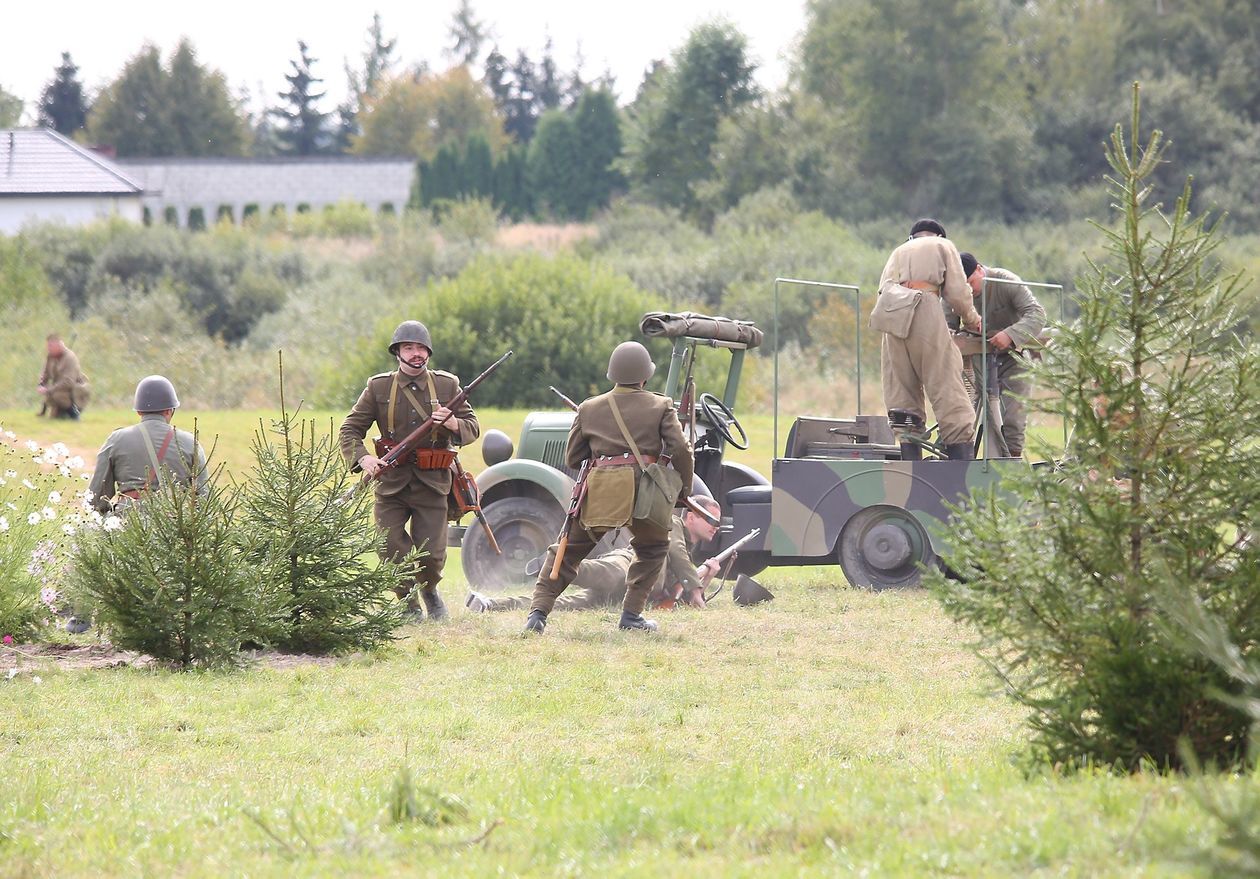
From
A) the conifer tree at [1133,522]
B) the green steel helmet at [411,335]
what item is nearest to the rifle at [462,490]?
the green steel helmet at [411,335]

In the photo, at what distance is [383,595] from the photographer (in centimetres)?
1073

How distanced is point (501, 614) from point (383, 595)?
71.3 inches

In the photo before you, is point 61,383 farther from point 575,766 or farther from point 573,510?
point 575,766

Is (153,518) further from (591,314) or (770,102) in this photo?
(770,102)

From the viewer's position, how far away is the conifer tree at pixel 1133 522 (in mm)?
5828

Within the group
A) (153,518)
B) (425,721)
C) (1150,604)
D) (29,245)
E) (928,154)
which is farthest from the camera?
(928,154)

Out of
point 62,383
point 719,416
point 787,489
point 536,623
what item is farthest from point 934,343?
point 62,383

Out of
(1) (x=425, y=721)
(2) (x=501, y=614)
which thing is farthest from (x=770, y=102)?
(1) (x=425, y=721)

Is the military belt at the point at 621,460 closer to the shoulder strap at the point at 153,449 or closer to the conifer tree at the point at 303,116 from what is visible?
the shoulder strap at the point at 153,449

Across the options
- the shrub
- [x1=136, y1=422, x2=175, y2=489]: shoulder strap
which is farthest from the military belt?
[x1=136, y1=422, x2=175, y2=489]: shoulder strap

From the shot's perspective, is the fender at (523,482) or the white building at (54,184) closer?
the fender at (523,482)

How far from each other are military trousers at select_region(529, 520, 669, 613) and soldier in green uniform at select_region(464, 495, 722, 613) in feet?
3.94

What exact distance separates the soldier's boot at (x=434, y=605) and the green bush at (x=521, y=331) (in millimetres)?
23746

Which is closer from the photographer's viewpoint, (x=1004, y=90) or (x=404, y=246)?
(x=404, y=246)
